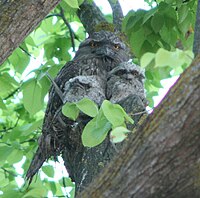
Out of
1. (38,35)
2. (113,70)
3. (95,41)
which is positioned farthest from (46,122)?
(38,35)

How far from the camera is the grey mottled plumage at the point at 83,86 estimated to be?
7.80 feet

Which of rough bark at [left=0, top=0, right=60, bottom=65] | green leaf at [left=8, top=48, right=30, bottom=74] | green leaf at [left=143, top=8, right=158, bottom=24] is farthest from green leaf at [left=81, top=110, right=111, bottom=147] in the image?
green leaf at [left=8, top=48, right=30, bottom=74]

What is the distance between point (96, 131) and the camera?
2.07 m

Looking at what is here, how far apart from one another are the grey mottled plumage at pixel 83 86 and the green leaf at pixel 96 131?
0.86ft

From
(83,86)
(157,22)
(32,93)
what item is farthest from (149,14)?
(32,93)

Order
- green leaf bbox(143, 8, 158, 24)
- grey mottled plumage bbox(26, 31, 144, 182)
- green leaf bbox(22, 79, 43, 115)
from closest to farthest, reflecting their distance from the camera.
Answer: grey mottled plumage bbox(26, 31, 144, 182) < green leaf bbox(143, 8, 158, 24) < green leaf bbox(22, 79, 43, 115)

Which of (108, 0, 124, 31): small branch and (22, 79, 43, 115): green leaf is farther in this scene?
(108, 0, 124, 31): small branch

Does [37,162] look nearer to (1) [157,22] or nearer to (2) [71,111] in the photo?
(2) [71,111]

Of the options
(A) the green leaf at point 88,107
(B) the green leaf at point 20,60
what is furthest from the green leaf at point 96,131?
(B) the green leaf at point 20,60

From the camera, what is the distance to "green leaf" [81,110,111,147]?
80.4 inches

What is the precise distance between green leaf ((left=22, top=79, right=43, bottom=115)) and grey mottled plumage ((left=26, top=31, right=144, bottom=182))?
9cm

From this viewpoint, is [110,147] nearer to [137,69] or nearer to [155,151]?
[137,69]

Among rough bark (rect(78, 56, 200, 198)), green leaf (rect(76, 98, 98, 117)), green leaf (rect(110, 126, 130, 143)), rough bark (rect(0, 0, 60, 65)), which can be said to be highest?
rough bark (rect(0, 0, 60, 65))

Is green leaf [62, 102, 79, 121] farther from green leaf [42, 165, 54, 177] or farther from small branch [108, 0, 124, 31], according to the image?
small branch [108, 0, 124, 31]
